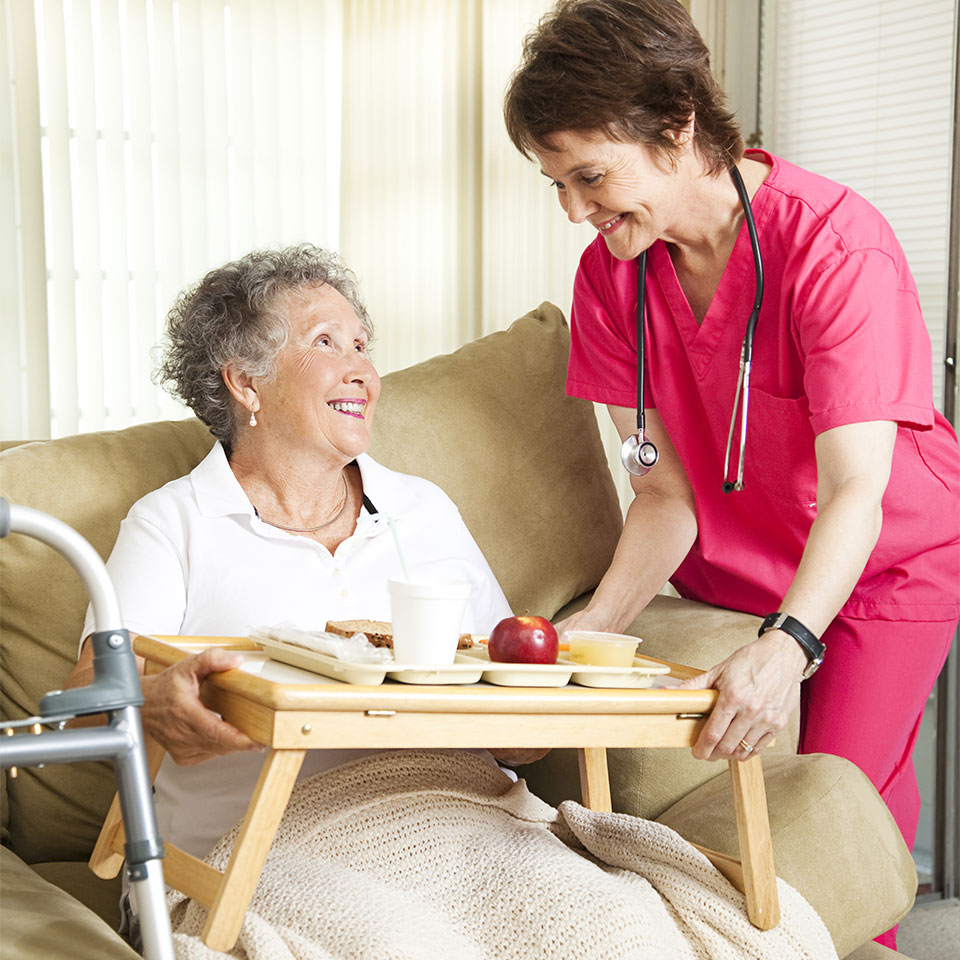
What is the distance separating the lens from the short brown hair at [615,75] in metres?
1.41

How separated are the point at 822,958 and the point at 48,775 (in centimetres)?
105

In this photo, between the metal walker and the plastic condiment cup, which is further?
the plastic condiment cup

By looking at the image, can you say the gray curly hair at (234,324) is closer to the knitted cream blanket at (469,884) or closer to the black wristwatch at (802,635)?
the knitted cream blanket at (469,884)

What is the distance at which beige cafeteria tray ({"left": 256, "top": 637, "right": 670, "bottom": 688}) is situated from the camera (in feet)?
3.29

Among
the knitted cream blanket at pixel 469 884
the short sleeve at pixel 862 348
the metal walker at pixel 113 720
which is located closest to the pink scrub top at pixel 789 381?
the short sleeve at pixel 862 348

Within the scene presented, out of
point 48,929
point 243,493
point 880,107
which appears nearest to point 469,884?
point 48,929

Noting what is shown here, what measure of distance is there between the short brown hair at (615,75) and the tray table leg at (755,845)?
0.80m

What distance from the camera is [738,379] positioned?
5.38 feet

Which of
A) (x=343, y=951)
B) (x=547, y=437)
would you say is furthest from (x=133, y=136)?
(x=343, y=951)

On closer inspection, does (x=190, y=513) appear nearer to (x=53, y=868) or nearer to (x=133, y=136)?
(x=53, y=868)

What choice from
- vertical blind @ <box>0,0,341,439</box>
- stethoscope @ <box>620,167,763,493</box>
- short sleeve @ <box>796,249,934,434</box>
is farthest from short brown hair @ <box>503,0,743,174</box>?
vertical blind @ <box>0,0,341,439</box>

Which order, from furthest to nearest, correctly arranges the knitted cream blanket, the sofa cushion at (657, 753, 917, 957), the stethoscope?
the stethoscope, the sofa cushion at (657, 753, 917, 957), the knitted cream blanket

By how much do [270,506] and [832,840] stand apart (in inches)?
34.3

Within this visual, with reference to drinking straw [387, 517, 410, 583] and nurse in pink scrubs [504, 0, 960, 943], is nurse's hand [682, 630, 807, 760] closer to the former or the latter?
nurse in pink scrubs [504, 0, 960, 943]
